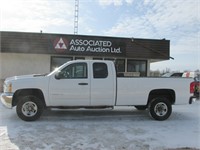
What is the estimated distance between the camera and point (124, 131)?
20.2 feet

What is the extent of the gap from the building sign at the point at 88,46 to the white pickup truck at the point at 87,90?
22.8 ft

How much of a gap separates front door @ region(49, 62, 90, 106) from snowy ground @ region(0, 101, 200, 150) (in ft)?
2.15

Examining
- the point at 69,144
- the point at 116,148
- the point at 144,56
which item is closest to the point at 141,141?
Result: the point at 116,148

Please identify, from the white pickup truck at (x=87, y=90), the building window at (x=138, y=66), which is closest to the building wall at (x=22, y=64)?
the building window at (x=138, y=66)

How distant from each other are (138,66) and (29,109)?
34.1ft

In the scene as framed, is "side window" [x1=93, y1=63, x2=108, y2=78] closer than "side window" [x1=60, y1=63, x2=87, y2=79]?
No

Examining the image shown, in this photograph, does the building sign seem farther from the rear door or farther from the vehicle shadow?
the rear door

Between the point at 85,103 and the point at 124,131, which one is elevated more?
the point at 85,103

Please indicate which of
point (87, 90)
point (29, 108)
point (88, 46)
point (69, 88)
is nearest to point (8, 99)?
point (29, 108)

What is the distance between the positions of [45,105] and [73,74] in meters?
1.37

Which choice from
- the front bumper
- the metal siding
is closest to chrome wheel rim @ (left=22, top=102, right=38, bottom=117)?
the front bumper

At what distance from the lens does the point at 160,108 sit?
773cm

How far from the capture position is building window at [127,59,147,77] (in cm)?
1577

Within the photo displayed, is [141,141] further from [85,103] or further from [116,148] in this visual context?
[85,103]
